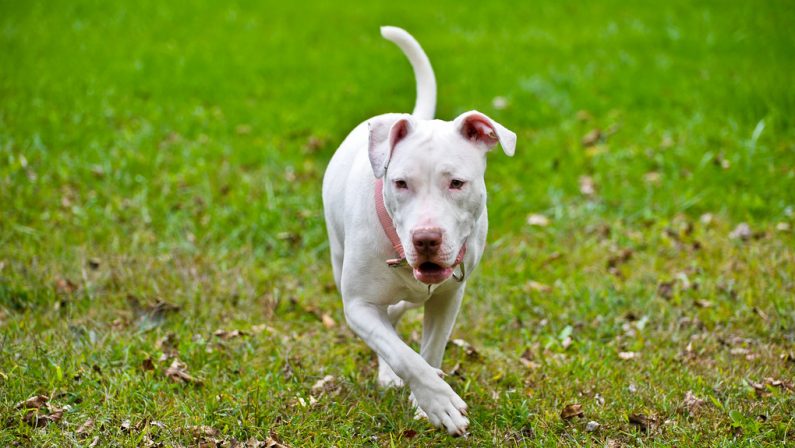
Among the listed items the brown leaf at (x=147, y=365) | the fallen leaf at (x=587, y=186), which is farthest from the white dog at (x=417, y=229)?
the fallen leaf at (x=587, y=186)

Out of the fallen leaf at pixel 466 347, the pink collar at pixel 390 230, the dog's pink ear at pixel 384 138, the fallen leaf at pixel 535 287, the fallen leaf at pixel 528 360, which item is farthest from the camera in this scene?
the fallen leaf at pixel 535 287

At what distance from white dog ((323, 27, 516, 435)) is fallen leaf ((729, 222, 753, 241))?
2855 mm

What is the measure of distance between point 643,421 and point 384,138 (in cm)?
176

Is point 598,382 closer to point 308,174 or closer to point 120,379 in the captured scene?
point 120,379

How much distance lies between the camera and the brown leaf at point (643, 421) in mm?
4074

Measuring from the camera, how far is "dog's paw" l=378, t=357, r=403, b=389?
4465mm

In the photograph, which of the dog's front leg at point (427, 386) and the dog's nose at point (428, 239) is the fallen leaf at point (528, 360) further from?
the dog's nose at point (428, 239)

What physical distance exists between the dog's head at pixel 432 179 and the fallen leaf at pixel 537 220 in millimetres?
3015

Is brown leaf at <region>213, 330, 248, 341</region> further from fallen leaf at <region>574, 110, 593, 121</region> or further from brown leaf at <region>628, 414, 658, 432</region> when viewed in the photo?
fallen leaf at <region>574, 110, 593, 121</region>

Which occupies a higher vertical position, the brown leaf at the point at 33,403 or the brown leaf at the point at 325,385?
the brown leaf at the point at 33,403

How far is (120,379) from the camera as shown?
4.35 m

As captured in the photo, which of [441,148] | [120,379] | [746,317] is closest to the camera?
[441,148]

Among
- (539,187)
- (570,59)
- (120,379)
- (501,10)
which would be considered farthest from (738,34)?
(120,379)

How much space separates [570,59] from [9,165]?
5909mm
